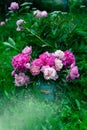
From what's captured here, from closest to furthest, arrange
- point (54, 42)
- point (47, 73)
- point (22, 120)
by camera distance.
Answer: point (22, 120) → point (47, 73) → point (54, 42)

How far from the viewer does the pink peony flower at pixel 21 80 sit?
4.25 meters

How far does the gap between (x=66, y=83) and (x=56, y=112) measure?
1.43ft

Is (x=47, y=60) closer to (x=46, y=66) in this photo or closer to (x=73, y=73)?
(x=46, y=66)

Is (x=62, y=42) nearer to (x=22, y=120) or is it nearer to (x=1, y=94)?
(x=1, y=94)

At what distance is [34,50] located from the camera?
189 inches

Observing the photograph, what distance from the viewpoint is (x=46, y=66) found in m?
4.20

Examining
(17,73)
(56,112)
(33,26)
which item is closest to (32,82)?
(17,73)

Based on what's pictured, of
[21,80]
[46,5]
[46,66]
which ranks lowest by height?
[46,5]

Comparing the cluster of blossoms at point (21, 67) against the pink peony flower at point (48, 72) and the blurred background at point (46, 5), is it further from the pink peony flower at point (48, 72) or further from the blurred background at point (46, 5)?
the blurred background at point (46, 5)

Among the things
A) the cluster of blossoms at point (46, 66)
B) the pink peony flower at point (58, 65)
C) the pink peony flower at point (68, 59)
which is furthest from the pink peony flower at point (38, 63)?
the pink peony flower at point (68, 59)

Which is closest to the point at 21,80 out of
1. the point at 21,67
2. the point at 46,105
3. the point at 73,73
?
the point at 21,67

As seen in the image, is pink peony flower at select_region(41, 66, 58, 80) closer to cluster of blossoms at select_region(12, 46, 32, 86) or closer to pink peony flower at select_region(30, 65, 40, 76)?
pink peony flower at select_region(30, 65, 40, 76)

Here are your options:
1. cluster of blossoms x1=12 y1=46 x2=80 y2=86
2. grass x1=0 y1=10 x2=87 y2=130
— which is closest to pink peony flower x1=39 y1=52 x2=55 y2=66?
cluster of blossoms x1=12 y1=46 x2=80 y2=86

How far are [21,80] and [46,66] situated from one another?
274 mm
